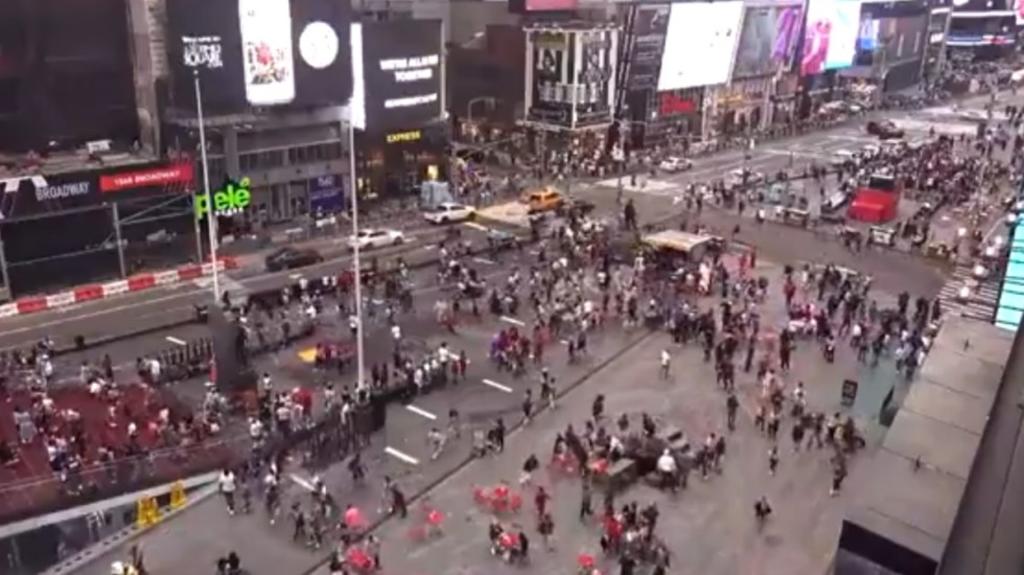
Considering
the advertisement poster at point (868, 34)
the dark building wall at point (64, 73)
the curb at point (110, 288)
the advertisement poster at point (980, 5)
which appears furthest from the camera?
the advertisement poster at point (980, 5)

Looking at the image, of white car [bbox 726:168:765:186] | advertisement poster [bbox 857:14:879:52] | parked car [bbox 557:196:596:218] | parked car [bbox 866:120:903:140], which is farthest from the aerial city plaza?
advertisement poster [bbox 857:14:879:52]

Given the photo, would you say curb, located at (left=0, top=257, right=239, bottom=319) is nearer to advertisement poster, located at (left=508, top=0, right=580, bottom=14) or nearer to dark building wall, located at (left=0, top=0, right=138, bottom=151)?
dark building wall, located at (left=0, top=0, right=138, bottom=151)

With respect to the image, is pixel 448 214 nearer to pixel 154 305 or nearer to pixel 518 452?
pixel 154 305

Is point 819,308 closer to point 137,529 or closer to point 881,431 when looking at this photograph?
point 881,431

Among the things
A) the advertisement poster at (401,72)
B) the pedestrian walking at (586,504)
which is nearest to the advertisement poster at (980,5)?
the advertisement poster at (401,72)

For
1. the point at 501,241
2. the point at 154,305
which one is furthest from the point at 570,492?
the point at 501,241

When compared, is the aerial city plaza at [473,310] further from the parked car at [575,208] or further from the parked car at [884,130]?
the parked car at [884,130]
